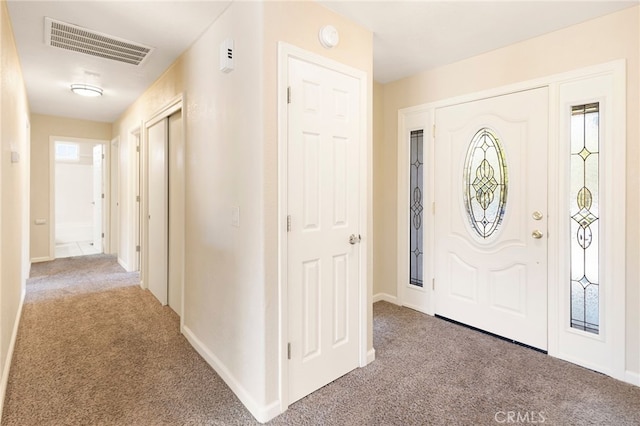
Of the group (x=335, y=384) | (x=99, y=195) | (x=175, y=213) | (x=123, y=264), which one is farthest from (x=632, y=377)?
(x=99, y=195)

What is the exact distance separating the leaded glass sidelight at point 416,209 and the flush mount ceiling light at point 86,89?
3512mm

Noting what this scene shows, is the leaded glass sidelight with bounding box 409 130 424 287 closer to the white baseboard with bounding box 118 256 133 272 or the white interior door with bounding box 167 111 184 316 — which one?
the white interior door with bounding box 167 111 184 316

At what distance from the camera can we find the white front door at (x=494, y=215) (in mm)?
2586

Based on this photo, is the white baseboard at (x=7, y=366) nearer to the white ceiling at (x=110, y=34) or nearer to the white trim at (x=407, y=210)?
the white ceiling at (x=110, y=34)

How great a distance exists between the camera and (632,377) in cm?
214

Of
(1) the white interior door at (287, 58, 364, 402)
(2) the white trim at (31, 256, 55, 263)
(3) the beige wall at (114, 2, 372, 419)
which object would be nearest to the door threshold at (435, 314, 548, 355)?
(1) the white interior door at (287, 58, 364, 402)

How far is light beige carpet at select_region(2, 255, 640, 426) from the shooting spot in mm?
1827

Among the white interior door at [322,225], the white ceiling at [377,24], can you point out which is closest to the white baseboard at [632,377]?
the white interior door at [322,225]

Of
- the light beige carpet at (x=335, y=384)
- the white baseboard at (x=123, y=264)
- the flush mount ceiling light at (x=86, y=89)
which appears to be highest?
the flush mount ceiling light at (x=86, y=89)

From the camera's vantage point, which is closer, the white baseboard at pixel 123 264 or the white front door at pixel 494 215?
the white front door at pixel 494 215

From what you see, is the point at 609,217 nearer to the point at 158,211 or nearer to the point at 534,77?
the point at 534,77

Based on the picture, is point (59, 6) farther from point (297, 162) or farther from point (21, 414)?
point (21, 414)

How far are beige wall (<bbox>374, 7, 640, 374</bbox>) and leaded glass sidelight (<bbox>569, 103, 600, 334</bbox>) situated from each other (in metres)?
0.18

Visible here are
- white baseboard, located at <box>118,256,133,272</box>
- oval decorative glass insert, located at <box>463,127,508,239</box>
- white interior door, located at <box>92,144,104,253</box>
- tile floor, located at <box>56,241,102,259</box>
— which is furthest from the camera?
white interior door, located at <box>92,144,104,253</box>
